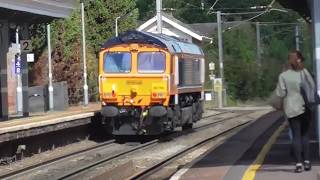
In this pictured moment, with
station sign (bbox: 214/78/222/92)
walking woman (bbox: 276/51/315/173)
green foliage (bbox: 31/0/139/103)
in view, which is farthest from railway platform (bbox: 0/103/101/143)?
station sign (bbox: 214/78/222/92)

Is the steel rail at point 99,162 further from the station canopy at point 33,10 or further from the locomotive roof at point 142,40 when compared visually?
the station canopy at point 33,10

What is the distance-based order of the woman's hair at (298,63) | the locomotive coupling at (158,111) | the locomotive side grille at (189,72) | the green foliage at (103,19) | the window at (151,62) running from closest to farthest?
the woman's hair at (298,63) < the locomotive coupling at (158,111) < the window at (151,62) < the locomotive side grille at (189,72) < the green foliage at (103,19)

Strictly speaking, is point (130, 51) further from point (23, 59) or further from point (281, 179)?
point (281, 179)

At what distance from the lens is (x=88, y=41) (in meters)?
48.8

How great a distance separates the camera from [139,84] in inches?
894

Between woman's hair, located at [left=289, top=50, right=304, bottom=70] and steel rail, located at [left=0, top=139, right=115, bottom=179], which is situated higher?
woman's hair, located at [left=289, top=50, right=304, bottom=70]

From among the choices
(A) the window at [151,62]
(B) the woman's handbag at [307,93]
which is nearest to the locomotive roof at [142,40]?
(A) the window at [151,62]

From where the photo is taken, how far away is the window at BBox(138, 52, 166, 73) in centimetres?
2272

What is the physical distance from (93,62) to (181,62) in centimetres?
2209

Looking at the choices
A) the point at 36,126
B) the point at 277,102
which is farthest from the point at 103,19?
the point at 277,102

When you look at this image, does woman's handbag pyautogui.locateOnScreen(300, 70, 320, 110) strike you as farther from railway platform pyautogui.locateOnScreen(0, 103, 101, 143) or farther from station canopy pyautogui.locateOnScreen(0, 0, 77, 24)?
station canopy pyautogui.locateOnScreen(0, 0, 77, 24)

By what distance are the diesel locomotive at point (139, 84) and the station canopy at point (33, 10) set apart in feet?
9.29

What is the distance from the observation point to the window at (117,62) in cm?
2297

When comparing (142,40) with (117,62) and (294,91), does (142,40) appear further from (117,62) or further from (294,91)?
(294,91)
